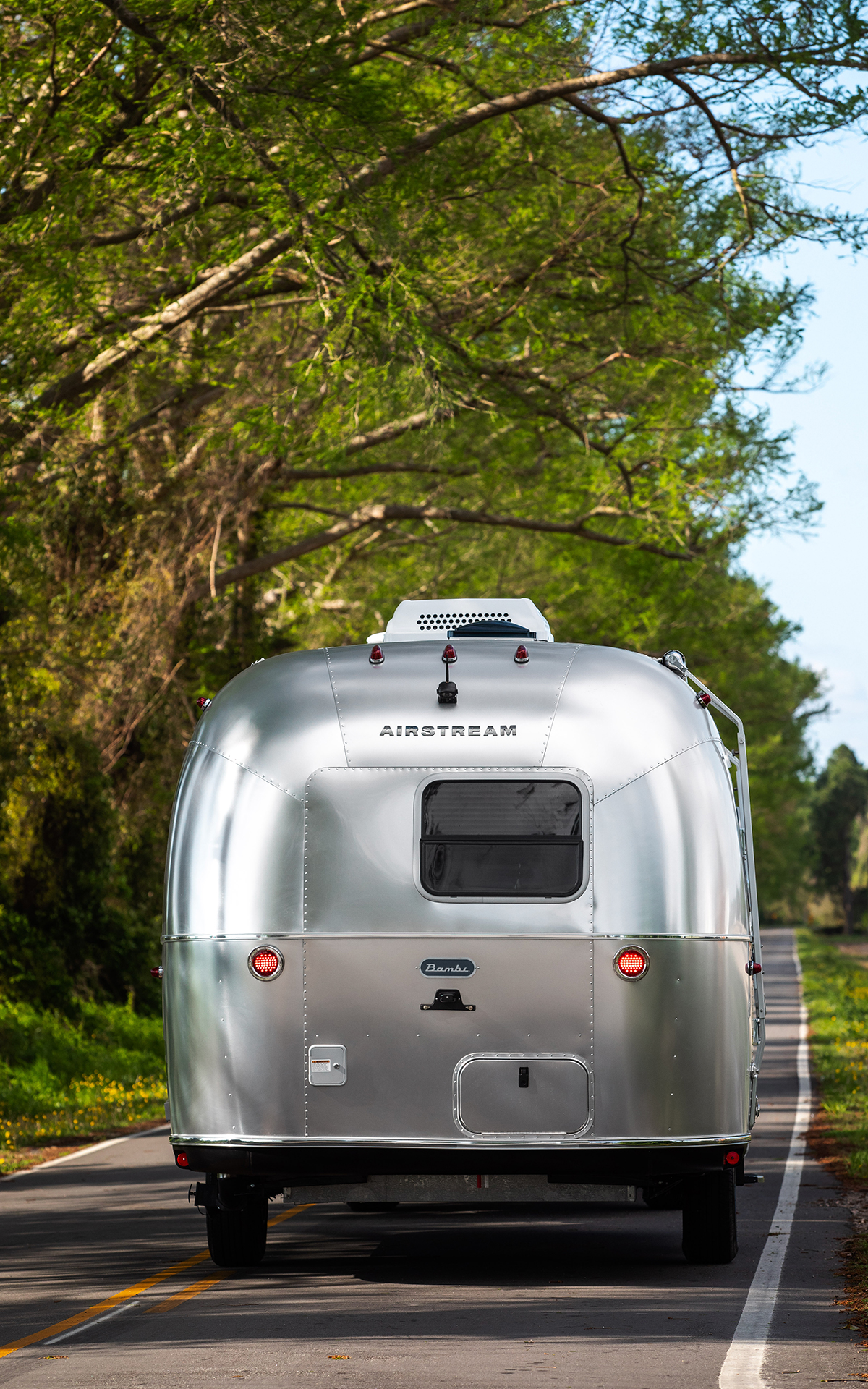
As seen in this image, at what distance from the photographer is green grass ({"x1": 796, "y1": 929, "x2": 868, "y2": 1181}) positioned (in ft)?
52.1

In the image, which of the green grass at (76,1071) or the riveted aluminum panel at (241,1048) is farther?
the green grass at (76,1071)

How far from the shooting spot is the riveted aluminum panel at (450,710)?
8734mm

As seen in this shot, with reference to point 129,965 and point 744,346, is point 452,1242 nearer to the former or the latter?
point 744,346

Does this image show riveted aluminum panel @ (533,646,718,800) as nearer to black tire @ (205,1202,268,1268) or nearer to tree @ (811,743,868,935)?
black tire @ (205,1202,268,1268)

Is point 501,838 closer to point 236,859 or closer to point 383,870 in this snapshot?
point 383,870

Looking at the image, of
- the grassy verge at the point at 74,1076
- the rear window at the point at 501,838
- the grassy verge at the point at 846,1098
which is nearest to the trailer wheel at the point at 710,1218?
the grassy verge at the point at 846,1098

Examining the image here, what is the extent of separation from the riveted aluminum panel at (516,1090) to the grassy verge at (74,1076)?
8.19 meters

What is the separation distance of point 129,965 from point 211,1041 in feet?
55.9

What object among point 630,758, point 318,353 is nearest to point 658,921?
point 630,758

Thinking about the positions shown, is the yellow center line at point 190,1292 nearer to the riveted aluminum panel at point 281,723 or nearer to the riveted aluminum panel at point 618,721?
the riveted aluminum panel at point 281,723

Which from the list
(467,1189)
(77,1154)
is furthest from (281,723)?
(77,1154)

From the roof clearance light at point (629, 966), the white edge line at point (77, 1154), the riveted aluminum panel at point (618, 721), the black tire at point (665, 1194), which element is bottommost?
the white edge line at point (77, 1154)

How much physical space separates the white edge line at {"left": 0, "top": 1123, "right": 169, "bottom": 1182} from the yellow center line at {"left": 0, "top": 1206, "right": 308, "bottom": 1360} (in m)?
4.80

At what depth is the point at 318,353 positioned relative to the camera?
1783cm
